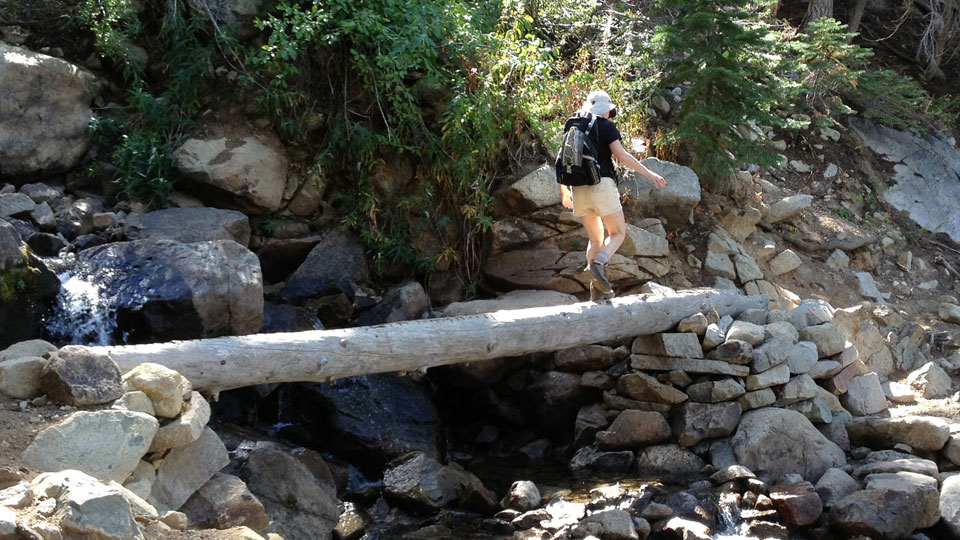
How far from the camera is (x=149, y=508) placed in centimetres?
412

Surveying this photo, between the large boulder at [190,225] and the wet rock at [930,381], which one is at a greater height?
the large boulder at [190,225]

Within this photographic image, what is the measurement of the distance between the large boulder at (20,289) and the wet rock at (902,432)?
695 centimetres

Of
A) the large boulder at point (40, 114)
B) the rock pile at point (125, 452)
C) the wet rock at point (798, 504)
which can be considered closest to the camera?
the rock pile at point (125, 452)

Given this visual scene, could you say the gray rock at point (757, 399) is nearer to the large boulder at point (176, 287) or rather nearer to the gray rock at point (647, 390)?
the gray rock at point (647, 390)

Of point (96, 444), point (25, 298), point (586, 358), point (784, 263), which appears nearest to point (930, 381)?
point (784, 263)

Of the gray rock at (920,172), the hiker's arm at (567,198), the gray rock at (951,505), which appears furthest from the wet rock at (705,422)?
the gray rock at (920,172)

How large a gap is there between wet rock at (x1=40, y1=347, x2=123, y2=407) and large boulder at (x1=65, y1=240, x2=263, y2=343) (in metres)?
2.15

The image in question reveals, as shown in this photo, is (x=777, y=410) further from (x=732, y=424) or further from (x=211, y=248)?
(x=211, y=248)

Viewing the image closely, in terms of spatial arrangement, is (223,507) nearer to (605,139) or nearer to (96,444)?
(96,444)

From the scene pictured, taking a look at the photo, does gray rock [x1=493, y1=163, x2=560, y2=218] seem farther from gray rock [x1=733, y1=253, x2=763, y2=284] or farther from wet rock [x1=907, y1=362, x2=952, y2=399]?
wet rock [x1=907, y1=362, x2=952, y2=399]

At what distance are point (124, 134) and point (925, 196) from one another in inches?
441

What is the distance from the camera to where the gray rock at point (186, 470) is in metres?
5.00

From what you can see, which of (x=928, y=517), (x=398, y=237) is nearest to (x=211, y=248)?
(x=398, y=237)

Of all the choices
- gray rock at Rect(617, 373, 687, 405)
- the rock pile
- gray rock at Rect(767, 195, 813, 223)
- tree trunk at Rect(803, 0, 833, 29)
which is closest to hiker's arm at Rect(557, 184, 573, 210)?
gray rock at Rect(617, 373, 687, 405)
